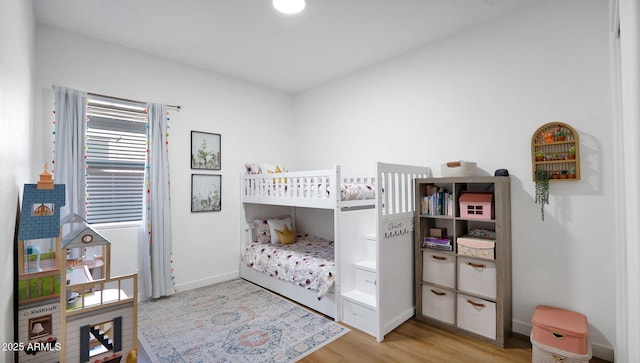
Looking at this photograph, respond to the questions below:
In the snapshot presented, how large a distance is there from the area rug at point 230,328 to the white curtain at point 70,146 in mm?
1243

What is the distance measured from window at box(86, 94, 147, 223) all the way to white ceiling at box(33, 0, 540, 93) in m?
0.69

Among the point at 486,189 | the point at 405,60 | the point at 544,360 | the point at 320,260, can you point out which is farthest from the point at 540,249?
the point at 405,60

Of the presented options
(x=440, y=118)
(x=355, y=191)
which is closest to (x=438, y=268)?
(x=355, y=191)

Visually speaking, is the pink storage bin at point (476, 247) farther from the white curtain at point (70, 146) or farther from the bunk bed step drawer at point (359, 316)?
the white curtain at point (70, 146)

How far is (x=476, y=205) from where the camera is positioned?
8.09ft

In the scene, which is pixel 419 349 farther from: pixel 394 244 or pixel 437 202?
pixel 437 202

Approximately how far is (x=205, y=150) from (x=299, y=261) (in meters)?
1.80

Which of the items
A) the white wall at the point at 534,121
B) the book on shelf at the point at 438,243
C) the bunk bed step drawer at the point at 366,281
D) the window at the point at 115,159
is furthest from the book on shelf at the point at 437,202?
the window at the point at 115,159

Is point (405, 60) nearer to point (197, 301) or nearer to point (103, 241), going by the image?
point (103, 241)

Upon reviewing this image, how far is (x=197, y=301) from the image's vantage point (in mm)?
3170

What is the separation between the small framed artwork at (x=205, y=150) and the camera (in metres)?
3.60

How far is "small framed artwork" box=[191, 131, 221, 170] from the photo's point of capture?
3600mm

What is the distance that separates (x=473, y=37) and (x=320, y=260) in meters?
2.59

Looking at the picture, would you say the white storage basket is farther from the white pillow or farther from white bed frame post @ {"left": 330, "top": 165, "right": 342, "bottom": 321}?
the white pillow
